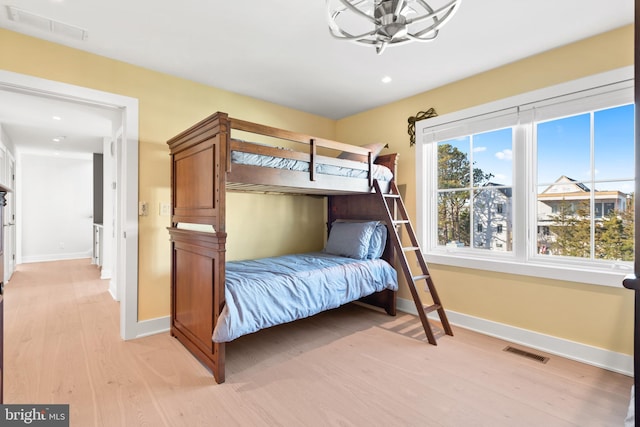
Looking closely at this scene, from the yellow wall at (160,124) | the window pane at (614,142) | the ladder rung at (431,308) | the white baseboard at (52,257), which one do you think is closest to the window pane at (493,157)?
the window pane at (614,142)

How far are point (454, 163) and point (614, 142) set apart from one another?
1.23 meters

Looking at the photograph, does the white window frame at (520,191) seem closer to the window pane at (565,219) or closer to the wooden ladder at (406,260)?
the window pane at (565,219)

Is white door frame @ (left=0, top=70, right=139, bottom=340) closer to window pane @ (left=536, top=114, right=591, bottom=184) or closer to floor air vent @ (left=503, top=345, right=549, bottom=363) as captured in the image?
floor air vent @ (left=503, top=345, right=549, bottom=363)

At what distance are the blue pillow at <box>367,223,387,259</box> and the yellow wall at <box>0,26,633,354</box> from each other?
432 millimetres

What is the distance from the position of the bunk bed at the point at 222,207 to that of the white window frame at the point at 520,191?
0.48 meters

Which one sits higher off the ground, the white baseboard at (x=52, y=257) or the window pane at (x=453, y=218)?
the window pane at (x=453, y=218)

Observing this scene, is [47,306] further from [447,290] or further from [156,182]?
[447,290]

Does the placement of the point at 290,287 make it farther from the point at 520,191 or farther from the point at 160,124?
the point at 520,191

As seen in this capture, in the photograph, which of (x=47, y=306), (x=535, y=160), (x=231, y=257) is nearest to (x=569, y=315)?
(x=535, y=160)

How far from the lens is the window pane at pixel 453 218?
318 centimetres

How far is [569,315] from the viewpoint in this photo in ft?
7.97

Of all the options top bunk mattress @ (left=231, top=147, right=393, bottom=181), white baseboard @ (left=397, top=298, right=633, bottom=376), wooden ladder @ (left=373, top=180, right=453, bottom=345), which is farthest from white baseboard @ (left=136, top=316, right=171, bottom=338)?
white baseboard @ (left=397, top=298, right=633, bottom=376)

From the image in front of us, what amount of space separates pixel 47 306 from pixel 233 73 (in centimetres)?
338

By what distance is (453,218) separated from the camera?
3273mm
